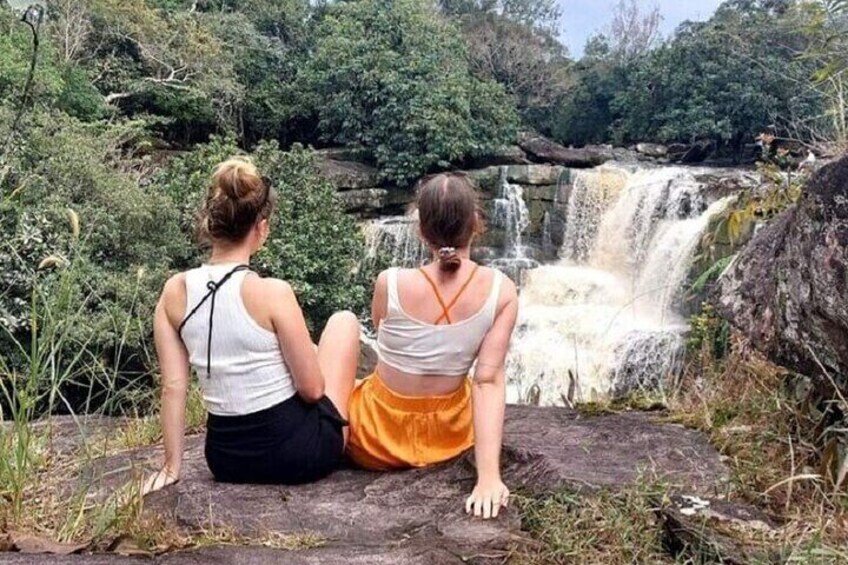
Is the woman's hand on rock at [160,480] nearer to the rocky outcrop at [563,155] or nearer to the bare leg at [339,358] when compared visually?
the bare leg at [339,358]

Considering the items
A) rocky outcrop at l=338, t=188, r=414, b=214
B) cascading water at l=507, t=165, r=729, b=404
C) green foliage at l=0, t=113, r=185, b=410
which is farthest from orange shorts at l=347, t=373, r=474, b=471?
rocky outcrop at l=338, t=188, r=414, b=214

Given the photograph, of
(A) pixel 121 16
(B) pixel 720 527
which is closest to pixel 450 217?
(B) pixel 720 527

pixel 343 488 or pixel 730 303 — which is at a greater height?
pixel 730 303

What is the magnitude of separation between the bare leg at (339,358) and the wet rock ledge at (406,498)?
0.23m

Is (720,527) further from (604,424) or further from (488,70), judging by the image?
(488,70)

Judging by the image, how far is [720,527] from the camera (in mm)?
1797

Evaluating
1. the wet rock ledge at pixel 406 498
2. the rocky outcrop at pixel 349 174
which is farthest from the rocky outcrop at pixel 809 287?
the rocky outcrop at pixel 349 174

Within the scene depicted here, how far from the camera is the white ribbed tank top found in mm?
2164

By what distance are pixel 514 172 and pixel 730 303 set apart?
12.4 metres

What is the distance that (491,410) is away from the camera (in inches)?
82.7

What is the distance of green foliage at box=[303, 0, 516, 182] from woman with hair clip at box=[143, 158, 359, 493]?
41.7 ft

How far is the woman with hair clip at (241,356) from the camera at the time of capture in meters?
2.16

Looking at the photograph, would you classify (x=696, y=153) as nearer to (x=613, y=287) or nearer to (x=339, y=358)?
(x=613, y=287)

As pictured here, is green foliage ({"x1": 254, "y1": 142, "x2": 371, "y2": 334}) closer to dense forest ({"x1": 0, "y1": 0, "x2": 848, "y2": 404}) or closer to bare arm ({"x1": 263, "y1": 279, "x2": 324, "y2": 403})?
dense forest ({"x1": 0, "y1": 0, "x2": 848, "y2": 404})
